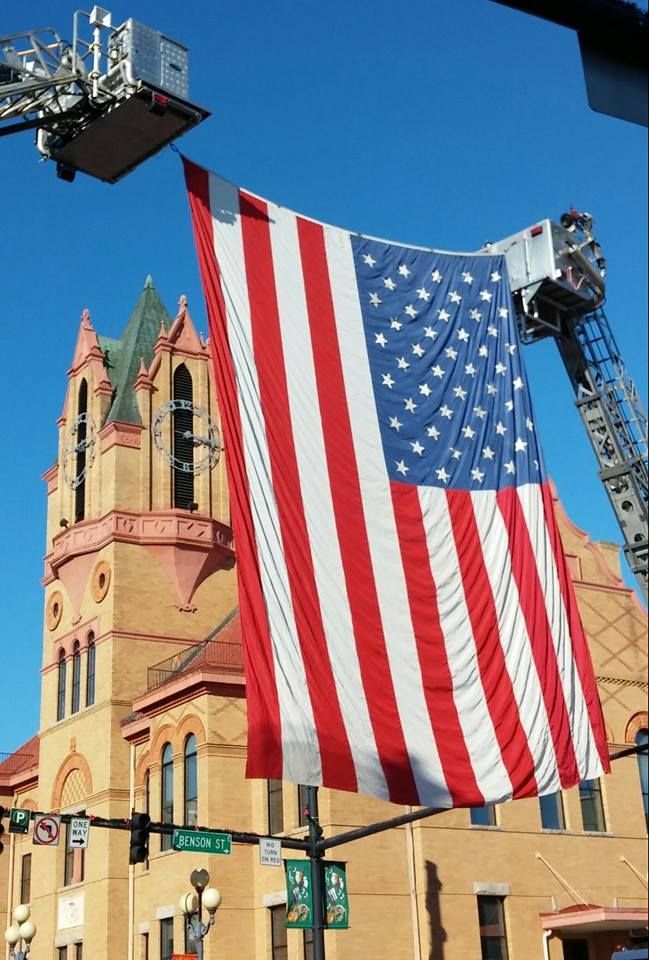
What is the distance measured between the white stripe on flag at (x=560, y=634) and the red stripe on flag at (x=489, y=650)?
1.08 metres

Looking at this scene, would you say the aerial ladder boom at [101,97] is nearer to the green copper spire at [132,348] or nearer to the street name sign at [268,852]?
the street name sign at [268,852]

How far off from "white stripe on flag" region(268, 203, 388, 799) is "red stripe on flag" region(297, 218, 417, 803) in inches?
4.6

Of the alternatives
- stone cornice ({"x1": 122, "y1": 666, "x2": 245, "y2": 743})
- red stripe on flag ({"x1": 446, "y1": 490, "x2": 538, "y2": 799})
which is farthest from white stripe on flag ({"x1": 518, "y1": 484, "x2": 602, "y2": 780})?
stone cornice ({"x1": 122, "y1": 666, "x2": 245, "y2": 743})

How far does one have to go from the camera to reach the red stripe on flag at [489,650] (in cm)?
1731

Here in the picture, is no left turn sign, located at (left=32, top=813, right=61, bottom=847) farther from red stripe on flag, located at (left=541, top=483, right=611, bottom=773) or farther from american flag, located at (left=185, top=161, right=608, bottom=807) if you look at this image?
red stripe on flag, located at (left=541, top=483, right=611, bottom=773)

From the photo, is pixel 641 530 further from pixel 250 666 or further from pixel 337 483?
pixel 250 666

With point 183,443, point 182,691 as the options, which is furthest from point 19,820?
point 183,443

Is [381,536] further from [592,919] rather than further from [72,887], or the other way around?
[72,887]

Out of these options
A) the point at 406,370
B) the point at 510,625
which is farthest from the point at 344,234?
the point at 510,625

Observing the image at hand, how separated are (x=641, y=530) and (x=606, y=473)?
117 centimetres

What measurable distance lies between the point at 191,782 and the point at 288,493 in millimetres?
21889

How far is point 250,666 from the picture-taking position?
50.2 feet

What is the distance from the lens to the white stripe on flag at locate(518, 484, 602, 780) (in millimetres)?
18344

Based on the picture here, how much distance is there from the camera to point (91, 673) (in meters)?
42.6
